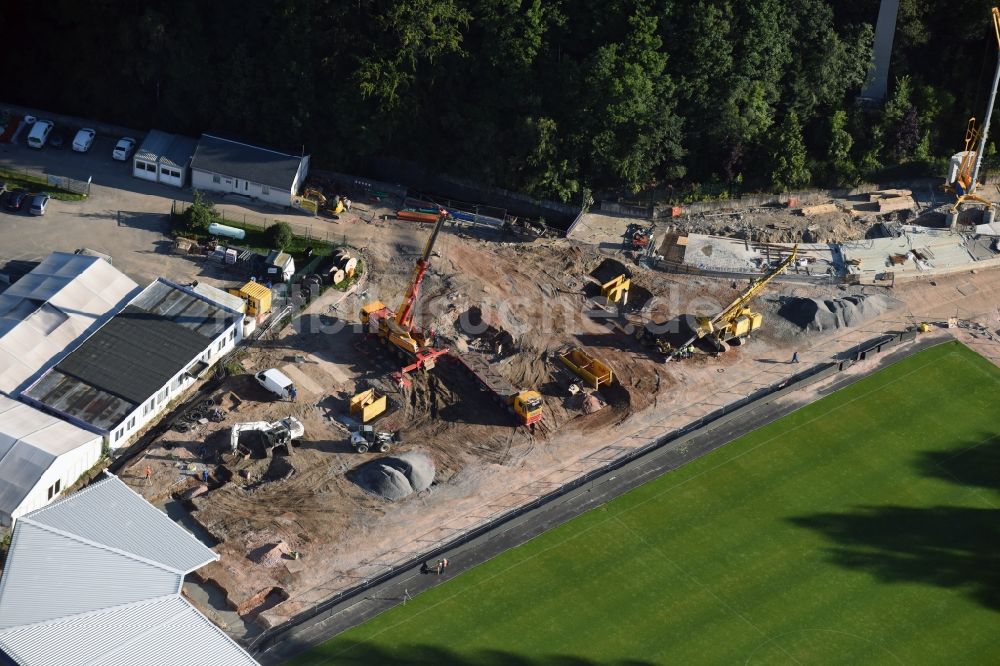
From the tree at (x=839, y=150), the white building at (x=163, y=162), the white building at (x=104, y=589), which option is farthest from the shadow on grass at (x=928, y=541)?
the white building at (x=163, y=162)

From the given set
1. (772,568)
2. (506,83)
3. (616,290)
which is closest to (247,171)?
(506,83)

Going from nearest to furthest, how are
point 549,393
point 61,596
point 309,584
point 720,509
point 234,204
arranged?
1. point 61,596
2. point 309,584
3. point 720,509
4. point 549,393
5. point 234,204

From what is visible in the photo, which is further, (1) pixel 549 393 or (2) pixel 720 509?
(1) pixel 549 393

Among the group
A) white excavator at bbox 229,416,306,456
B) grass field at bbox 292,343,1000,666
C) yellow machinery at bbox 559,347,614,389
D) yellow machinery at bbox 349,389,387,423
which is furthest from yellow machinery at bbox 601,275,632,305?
white excavator at bbox 229,416,306,456

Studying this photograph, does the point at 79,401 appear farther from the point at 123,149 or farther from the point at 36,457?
the point at 123,149

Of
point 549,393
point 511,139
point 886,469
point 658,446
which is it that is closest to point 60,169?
point 511,139

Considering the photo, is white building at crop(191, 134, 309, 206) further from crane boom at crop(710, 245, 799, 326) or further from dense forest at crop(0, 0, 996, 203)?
crane boom at crop(710, 245, 799, 326)

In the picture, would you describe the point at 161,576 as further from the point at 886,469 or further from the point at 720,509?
the point at 886,469
